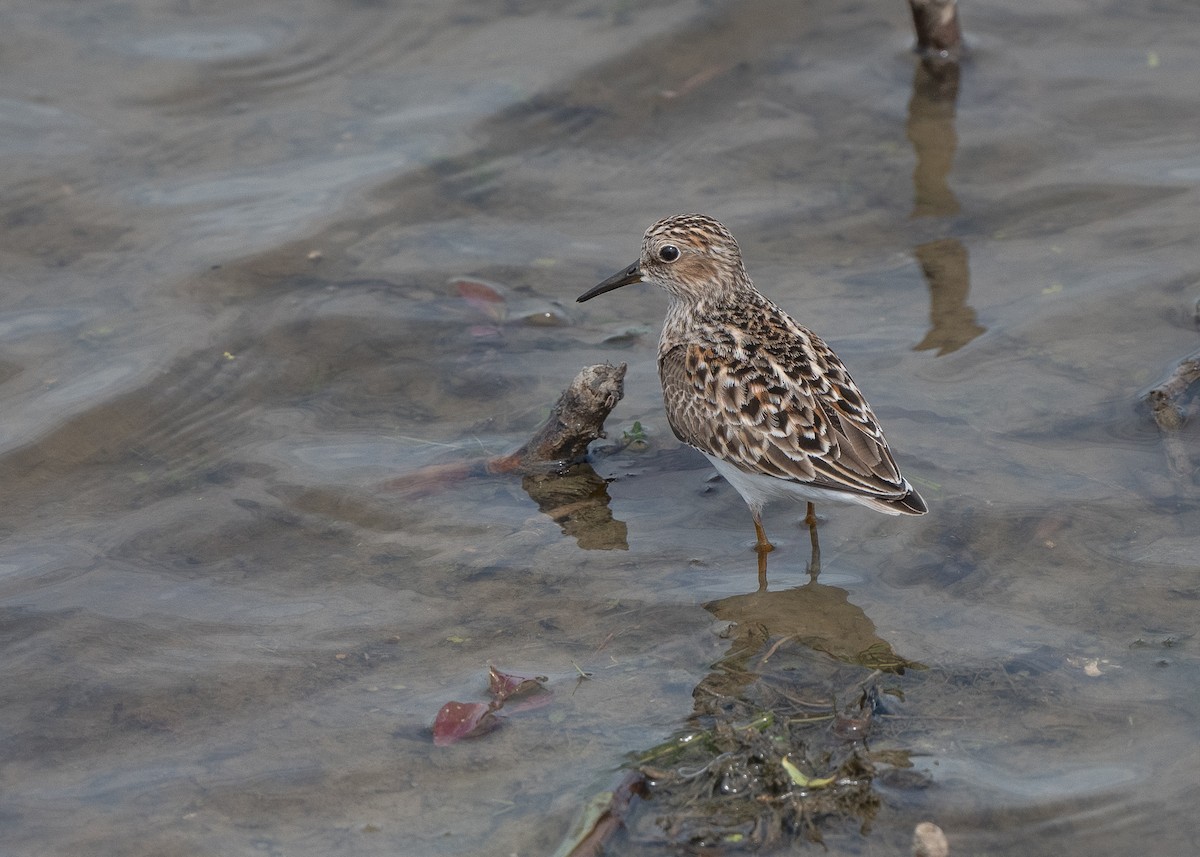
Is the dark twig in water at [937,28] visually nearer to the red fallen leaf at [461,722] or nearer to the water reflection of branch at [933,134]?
the water reflection of branch at [933,134]

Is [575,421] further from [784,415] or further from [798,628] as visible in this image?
[798,628]

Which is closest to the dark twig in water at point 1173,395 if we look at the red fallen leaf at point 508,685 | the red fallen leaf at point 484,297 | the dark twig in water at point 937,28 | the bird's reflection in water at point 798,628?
→ the bird's reflection in water at point 798,628

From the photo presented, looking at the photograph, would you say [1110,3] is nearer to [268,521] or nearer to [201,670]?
[268,521]

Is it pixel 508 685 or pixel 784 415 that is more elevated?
pixel 784 415

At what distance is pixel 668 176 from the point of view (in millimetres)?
11531

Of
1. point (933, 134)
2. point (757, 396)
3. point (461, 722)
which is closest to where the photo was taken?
point (461, 722)

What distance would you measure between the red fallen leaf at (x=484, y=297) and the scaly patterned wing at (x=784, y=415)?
7.02 ft

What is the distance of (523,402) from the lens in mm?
9172

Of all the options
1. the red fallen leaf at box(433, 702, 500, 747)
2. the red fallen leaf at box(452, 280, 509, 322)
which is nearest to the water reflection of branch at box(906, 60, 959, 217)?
the red fallen leaf at box(452, 280, 509, 322)

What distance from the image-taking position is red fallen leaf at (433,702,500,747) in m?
6.36

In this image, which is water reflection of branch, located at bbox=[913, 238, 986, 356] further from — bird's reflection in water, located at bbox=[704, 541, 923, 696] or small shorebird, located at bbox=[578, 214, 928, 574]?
bird's reflection in water, located at bbox=[704, 541, 923, 696]

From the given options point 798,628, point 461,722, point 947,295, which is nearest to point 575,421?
point 798,628

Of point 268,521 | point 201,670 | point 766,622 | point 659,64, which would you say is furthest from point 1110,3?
point 201,670

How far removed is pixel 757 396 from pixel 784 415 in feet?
0.70
